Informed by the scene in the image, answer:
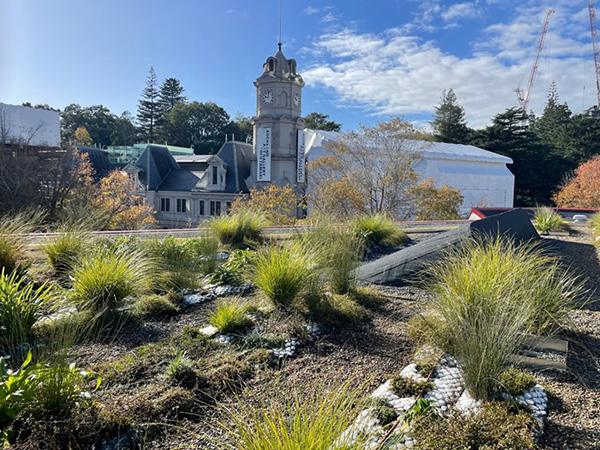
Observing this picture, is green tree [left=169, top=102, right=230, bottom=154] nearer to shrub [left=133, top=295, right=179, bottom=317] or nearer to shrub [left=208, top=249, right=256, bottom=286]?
shrub [left=208, top=249, right=256, bottom=286]

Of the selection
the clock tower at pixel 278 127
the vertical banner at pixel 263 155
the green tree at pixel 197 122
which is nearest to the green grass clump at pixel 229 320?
the clock tower at pixel 278 127

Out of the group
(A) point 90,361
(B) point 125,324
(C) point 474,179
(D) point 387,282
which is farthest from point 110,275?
(C) point 474,179

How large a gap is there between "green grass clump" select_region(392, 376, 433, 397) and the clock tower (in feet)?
94.7

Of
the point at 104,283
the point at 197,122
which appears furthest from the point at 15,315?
the point at 197,122

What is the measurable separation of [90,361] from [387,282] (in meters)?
3.51

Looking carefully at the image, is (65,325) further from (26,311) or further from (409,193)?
(409,193)

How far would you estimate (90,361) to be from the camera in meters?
3.19

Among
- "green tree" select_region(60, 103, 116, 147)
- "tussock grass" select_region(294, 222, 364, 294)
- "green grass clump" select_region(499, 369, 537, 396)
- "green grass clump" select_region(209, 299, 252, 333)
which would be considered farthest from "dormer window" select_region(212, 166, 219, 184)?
"green tree" select_region(60, 103, 116, 147)

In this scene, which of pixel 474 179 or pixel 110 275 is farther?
pixel 474 179

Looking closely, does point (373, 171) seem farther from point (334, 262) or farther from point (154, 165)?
point (154, 165)

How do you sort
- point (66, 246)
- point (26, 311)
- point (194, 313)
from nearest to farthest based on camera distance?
1. point (26, 311)
2. point (194, 313)
3. point (66, 246)

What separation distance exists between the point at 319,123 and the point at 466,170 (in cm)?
2240

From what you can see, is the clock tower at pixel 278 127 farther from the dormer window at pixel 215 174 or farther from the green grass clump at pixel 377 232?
the green grass clump at pixel 377 232

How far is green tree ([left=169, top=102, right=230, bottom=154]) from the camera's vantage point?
57.6 metres
